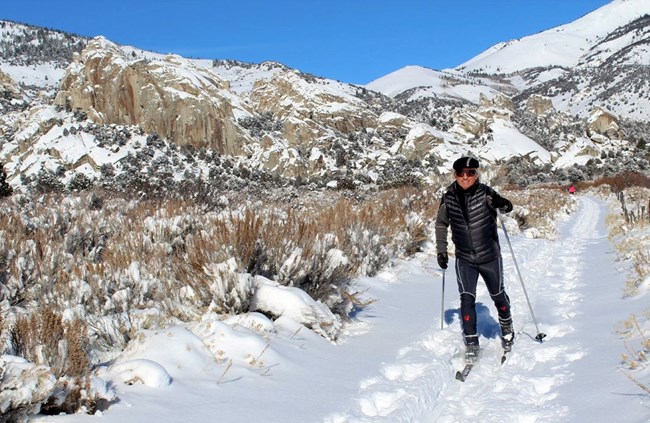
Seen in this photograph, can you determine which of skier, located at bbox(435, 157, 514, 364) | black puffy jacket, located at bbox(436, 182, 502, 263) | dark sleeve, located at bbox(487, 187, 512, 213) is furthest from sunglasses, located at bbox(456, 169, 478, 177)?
dark sleeve, located at bbox(487, 187, 512, 213)

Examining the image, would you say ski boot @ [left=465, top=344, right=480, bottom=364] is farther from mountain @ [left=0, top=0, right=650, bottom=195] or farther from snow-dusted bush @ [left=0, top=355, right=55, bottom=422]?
mountain @ [left=0, top=0, right=650, bottom=195]

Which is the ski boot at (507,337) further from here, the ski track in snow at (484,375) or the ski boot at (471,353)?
the ski boot at (471,353)

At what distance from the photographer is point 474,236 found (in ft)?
16.1

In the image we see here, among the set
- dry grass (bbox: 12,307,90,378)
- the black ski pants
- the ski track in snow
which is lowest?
the ski track in snow

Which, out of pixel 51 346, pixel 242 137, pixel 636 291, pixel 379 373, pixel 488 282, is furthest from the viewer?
pixel 242 137

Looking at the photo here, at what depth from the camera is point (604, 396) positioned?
3344mm

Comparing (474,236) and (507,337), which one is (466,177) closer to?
(474,236)

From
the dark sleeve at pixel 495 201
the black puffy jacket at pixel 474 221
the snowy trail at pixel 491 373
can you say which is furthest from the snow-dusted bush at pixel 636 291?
the dark sleeve at pixel 495 201

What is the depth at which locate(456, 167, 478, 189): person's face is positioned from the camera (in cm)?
476

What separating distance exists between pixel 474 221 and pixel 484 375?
4.66 feet

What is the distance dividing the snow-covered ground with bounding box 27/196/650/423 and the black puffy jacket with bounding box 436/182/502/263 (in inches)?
34.7

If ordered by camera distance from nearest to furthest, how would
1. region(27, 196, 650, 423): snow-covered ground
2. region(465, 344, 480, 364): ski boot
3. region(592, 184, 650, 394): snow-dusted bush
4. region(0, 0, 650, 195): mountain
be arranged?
region(27, 196, 650, 423): snow-covered ground < region(592, 184, 650, 394): snow-dusted bush < region(465, 344, 480, 364): ski boot < region(0, 0, 650, 195): mountain

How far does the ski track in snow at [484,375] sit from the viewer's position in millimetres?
3391

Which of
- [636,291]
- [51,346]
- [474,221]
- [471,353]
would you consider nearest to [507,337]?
[471,353]
